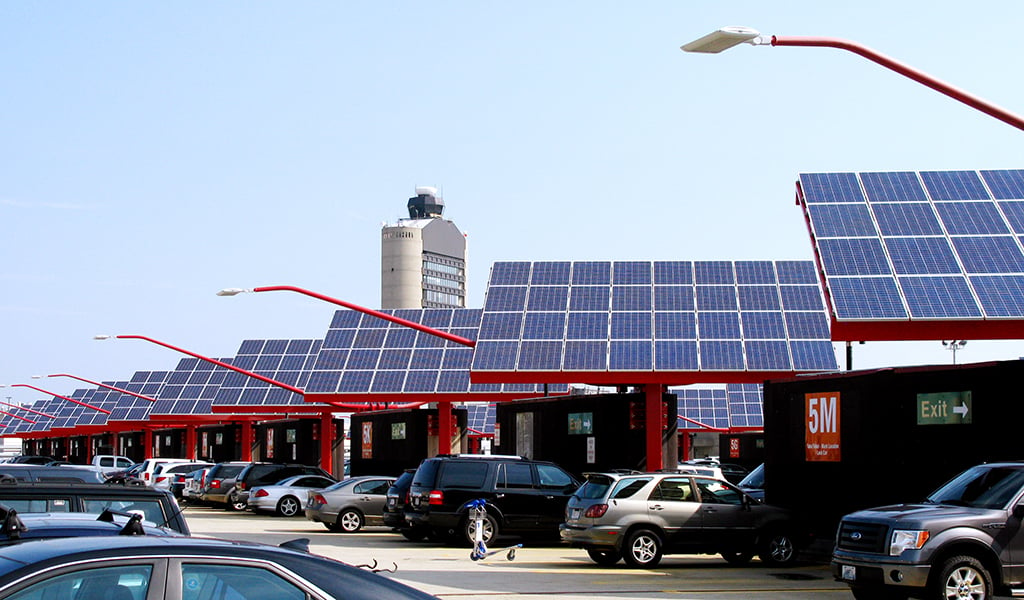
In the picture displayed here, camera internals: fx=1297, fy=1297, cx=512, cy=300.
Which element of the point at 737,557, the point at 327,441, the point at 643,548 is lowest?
the point at 737,557

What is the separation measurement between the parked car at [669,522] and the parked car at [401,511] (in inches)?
222

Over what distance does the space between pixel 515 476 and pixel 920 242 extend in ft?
29.5

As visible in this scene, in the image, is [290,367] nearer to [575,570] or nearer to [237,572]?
[575,570]

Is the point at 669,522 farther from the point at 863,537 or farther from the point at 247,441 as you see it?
the point at 247,441

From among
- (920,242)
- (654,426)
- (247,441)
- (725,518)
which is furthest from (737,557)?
(247,441)

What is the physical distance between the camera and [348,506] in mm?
30594

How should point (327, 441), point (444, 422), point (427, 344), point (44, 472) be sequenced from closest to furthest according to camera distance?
point (44, 472), point (444, 422), point (427, 344), point (327, 441)

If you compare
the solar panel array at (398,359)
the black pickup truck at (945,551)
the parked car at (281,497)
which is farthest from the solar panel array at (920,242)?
the parked car at (281,497)

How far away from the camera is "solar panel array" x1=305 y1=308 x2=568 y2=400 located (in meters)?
39.6

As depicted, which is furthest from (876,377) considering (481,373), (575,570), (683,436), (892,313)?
(683,436)

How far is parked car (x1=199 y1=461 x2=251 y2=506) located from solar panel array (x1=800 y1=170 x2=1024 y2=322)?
22.6 m

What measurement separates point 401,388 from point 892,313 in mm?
22079

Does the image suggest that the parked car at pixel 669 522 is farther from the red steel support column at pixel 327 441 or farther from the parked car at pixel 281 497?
the red steel support column at pixel 327 441

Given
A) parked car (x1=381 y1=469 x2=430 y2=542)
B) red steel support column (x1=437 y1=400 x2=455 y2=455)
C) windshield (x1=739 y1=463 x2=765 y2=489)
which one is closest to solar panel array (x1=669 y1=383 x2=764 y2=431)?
red steel support column (x1=437 y1=400 x2=455 y2=455)
